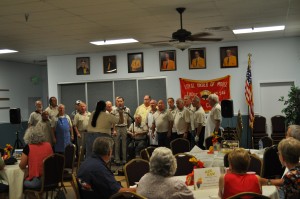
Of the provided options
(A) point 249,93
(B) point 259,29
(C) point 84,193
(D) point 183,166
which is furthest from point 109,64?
(C) point 84,193

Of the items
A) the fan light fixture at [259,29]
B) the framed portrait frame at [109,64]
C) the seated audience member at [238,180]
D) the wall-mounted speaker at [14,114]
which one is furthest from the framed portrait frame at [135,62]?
the seated audience member at [238,180]

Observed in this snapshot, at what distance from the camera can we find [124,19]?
24.9ft

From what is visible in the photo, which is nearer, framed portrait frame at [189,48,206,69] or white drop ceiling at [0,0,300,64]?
white drop ceiling at [0,0,300,64]

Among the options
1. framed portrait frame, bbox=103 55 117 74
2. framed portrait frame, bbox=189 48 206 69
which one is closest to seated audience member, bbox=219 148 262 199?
framed portrait frame, bbox=189 48 206 69

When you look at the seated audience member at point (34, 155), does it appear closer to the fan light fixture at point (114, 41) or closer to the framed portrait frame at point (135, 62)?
the fan light fixture at point (114, 41)

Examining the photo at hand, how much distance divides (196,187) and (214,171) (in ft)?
0.75

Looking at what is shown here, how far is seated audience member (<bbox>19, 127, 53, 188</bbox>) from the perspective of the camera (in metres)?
5.34

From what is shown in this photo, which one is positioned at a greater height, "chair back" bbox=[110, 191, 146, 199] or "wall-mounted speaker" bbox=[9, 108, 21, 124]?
"wall-mounted speaker" bbox=[9, 108, 21, 124]

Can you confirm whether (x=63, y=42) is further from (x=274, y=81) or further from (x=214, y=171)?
(x=214, y=171)

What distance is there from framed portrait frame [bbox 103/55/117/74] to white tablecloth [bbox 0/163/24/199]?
22.5 ft

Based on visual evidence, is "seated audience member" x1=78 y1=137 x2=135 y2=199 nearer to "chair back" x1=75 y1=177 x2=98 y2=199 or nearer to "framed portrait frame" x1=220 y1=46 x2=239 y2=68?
"chair back" x1=75 y1=177 x2=98 y2=199

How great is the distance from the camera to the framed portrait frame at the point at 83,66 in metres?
12.4

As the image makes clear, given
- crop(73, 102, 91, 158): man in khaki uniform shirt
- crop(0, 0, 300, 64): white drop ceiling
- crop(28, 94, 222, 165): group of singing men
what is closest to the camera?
crop(0, 0, 300, 64): white drop ceiling

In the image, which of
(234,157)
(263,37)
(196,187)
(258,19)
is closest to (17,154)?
(196,187)
